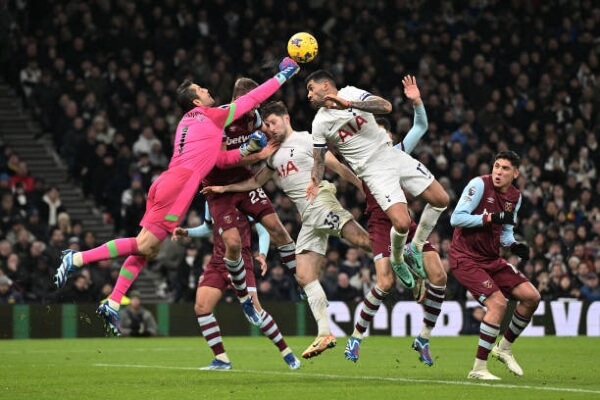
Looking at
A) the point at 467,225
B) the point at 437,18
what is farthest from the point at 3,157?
the point at 467,225

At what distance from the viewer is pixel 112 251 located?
13.0 m

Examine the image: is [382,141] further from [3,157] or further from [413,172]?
[3,157]

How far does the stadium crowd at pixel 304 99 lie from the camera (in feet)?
83.9

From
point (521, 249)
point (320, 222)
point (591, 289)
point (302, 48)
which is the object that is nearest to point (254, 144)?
point (302, 48)

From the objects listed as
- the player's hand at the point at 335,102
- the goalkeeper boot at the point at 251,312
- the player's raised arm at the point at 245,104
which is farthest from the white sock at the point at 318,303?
the player's hand at the point at 335,102

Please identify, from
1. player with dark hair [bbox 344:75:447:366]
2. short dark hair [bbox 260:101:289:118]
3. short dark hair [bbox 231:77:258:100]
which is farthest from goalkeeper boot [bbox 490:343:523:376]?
short dark hair [bbox 231:77:258:100]

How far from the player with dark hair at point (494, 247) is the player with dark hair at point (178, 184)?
257cm

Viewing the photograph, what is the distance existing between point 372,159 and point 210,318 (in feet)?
9.68

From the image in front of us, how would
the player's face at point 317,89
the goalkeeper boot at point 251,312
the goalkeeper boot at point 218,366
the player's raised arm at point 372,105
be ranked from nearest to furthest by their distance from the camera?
the player's raised arm at point 372,105
the player's face at point 317,89
the goalkeeper boot at point 251,312
the goalkeeper boot at point 218,366

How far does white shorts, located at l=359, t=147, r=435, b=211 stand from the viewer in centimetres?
1417

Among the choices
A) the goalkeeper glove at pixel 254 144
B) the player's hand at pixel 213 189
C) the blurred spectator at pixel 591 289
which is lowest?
the blurred spectator at pixel 591 289

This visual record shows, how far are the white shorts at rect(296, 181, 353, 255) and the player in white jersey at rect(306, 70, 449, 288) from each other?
100 centimetres

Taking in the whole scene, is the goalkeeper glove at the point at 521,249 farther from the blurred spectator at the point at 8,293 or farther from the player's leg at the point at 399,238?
the blurred spectator at the point at 8,293

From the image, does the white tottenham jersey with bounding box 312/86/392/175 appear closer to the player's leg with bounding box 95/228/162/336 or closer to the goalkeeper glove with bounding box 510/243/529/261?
the goalkeeper glove with bounding box 510/243/529/261
